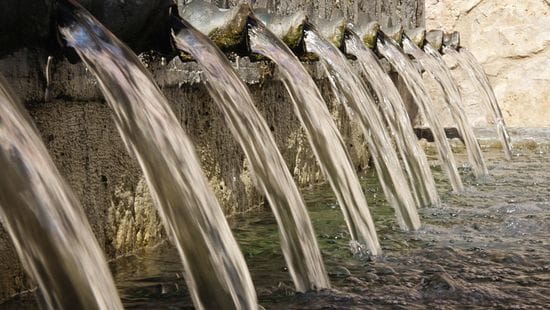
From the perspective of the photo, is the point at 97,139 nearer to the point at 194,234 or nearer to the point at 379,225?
the point at 194,234

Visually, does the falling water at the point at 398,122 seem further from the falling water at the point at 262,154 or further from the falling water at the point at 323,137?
the falling water at the point at 262,154

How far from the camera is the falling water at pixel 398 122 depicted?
16.4 ft

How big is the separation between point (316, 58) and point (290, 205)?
147 cm

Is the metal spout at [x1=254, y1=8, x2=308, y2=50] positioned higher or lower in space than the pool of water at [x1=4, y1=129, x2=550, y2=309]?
higher

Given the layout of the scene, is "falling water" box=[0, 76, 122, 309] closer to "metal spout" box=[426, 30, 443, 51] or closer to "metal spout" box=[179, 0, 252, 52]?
"metal spout" box=[179, 0, 252, 52]

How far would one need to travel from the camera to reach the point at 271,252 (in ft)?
12.3

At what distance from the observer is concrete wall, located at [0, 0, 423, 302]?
3076 mm

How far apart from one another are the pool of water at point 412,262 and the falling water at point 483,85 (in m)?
2.23

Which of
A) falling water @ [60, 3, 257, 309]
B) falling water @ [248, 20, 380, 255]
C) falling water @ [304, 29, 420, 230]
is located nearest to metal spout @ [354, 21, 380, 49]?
falling water @ [304, 29, 420, 230]

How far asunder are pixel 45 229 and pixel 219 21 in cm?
177

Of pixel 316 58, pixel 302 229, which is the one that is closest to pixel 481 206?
pixel 316 58

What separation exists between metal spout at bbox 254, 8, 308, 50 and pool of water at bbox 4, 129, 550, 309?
86 centimetres

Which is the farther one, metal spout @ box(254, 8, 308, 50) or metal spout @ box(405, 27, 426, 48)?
metal spout @ box(405, 27, 426, 48)

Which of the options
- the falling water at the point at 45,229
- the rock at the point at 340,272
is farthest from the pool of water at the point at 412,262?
the falling water at the point at 45,229
